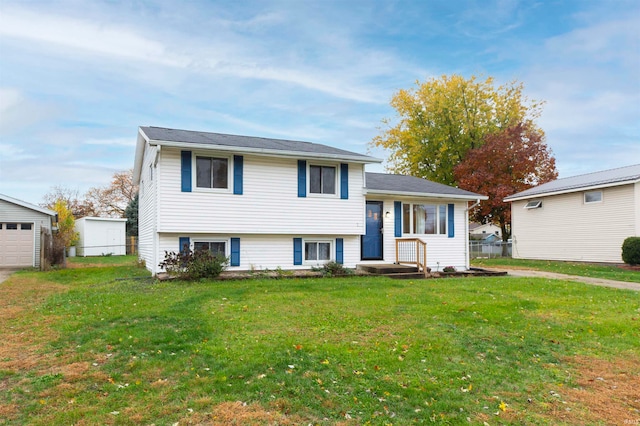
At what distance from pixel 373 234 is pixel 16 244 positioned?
15883 mm

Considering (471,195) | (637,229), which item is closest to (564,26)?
(471,195)

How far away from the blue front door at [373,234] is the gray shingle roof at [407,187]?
2.29ft

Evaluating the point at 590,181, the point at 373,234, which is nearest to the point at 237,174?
the point at 373,234

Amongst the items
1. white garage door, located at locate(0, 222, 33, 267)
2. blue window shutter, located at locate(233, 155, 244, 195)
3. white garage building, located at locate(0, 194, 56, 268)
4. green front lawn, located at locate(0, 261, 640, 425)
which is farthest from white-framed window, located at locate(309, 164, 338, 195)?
white garage door, located at locate(0, 222, 33, 267)

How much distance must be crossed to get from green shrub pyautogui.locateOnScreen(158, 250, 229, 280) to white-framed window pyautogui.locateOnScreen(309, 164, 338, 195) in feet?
13.4

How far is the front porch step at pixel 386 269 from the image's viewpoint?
43.2 feet

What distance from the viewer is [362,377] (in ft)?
13.6

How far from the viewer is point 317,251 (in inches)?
545

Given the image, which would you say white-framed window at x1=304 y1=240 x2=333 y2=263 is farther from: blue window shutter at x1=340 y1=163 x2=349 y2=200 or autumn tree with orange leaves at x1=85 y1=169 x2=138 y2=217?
autumn tree with orange leaves at x1=85 y1=169 x2=138 y2=217

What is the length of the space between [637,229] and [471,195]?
788 cm

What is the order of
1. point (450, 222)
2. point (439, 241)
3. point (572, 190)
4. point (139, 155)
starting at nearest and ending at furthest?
point (439, 241), point (450, 222), point (139, 155), point (572, 190)

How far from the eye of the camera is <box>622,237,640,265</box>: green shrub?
15884 millimetres

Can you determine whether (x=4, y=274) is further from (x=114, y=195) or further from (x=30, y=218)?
(x=114, y=195)

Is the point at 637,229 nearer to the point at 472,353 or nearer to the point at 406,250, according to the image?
the point at 406,250
